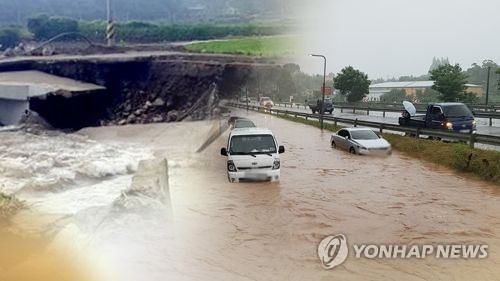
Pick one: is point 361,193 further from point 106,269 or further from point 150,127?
point 106,269

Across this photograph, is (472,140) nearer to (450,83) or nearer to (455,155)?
(455,155)

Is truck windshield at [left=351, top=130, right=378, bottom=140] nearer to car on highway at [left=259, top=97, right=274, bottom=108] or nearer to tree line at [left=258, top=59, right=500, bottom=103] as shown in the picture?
tree line at [left=258, top=59, right=500, bottom=103]

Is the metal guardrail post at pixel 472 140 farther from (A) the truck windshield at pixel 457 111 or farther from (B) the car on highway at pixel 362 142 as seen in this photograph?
(A) the truck windshield at pixel 457 111

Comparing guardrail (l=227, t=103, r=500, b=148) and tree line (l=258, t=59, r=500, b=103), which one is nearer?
guardrail (l=227, t=103, r=500, b=148)

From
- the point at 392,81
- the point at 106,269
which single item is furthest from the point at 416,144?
the point at 106,269

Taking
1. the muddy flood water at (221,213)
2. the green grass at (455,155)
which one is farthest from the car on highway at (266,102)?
the green grass at (455,155)

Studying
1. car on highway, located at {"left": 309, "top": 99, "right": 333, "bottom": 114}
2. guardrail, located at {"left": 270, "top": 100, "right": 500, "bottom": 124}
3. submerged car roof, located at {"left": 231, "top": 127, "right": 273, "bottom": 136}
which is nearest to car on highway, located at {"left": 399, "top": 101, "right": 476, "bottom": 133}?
guardrail, located at {"left": 270, "top": 100, "right": 500, "bottom": 124}
